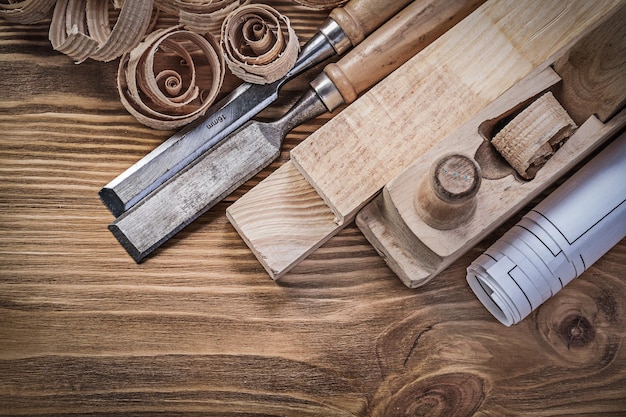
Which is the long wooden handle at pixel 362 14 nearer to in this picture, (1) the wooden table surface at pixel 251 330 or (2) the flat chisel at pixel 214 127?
(2) the flat chisel at pixel 214 127

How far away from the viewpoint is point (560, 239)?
0.96m

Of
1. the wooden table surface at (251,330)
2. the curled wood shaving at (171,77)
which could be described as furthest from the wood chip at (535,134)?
the curled wood shaving at (171,77)

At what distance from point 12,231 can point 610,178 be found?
891mm

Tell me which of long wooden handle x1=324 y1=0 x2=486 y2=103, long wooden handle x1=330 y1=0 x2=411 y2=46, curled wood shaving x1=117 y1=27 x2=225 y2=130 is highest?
curled wood shaving x1=117 y1=27 x2=225 y2=130

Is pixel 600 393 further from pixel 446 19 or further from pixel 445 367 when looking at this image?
pixel 446 19

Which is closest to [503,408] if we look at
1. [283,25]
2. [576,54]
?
[576,54]

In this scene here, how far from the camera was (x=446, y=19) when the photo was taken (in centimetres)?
99

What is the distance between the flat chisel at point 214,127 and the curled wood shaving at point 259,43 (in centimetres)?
2

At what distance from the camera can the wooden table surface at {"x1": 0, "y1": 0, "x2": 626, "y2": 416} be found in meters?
1.03

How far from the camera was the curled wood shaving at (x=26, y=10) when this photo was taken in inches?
41.1

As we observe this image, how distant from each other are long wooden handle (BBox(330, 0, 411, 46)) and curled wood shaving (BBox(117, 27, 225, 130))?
192 mm

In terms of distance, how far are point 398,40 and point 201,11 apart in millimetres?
295

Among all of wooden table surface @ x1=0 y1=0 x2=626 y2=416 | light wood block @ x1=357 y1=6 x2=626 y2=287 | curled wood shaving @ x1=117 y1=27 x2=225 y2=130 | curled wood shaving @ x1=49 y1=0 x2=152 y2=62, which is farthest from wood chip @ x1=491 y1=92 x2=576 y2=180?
curled wood shaving @ x1=49 y1=0 x2=152 y2=62

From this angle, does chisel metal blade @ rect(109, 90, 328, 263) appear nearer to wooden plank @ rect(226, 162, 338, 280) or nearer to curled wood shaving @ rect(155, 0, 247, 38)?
wooden plank @ rect(226, 162, 338, 280)
